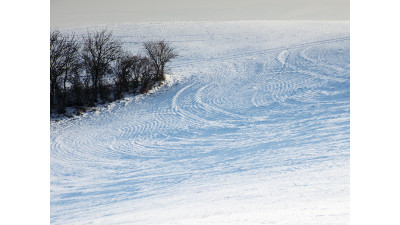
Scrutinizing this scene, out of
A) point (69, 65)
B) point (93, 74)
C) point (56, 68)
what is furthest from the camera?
point (93, 74)

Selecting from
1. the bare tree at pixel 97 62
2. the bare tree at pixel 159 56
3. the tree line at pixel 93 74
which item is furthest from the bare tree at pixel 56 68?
the bare tree at pixel 159 56

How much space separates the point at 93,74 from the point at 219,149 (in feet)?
33.8

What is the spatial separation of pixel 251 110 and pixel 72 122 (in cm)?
765

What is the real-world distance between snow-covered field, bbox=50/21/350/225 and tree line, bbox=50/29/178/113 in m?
1.09

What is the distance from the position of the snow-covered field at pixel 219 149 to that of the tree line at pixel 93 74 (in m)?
1.09

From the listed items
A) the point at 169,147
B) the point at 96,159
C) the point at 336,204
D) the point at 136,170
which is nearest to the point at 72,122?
the point at 96,159

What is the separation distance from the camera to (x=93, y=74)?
17500 millimetres

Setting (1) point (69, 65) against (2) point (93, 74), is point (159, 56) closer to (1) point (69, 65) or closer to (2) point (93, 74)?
(2) point (93, 74)

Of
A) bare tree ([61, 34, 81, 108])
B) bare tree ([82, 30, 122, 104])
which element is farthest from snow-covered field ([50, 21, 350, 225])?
bare tree ([61, 34, 81, 108])

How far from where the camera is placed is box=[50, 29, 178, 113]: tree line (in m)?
15.8

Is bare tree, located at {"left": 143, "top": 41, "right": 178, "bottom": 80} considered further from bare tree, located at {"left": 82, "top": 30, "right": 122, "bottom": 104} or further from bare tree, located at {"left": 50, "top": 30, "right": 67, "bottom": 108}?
bare tree, located at {"left": 50, "top": 30, "right": 67, "bottom": 108}

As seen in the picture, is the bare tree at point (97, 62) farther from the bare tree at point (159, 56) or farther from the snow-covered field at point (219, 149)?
the bare tree at point (159, 56)

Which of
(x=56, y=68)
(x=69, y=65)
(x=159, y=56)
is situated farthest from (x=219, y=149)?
(x=159, y=56)
